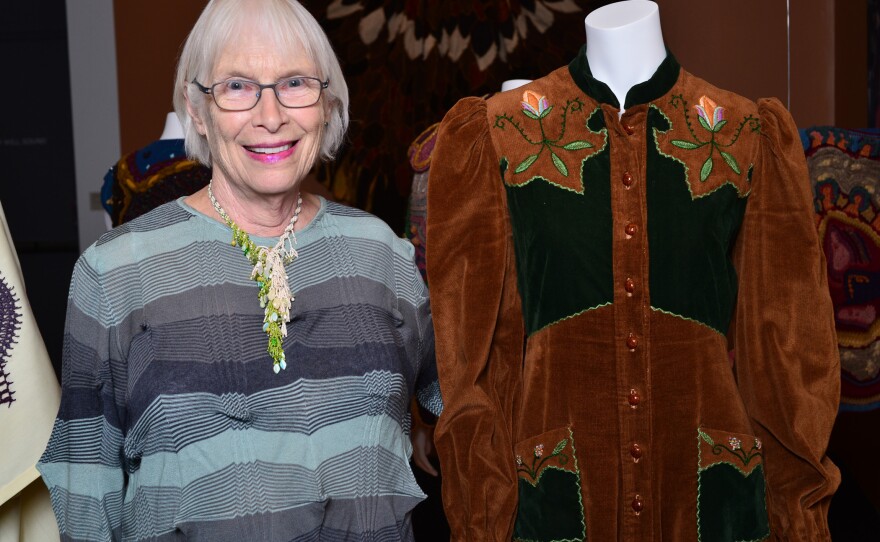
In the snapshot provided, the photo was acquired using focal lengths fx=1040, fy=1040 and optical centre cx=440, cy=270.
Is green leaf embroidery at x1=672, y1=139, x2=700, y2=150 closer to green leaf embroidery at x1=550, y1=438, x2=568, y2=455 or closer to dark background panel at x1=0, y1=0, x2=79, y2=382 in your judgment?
green leaf embroidery at x1=550, y1=438, x2=568, y2=455

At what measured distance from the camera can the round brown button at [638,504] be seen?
1622 millimetres

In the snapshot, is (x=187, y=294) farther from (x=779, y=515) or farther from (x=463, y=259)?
(x=779, y=515)

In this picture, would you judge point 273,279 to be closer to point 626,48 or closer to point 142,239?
point 142,239

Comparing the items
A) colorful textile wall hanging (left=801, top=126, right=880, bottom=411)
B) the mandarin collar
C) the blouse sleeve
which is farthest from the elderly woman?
colorful textile wall hanging (left=801, top=126, right=880, bottom=411)

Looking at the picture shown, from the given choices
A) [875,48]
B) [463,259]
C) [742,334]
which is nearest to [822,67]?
[875,48]

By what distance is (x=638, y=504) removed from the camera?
1623 mm

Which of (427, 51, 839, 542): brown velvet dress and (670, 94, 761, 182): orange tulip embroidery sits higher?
(670, 94, 761, 182): orange tulip embroidery

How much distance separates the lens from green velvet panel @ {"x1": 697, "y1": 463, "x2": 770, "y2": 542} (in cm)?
163

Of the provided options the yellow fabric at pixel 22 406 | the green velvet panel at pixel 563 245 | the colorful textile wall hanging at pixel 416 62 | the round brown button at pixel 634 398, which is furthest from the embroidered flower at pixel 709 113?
the colorful textile wall hanging at pixel 416 62

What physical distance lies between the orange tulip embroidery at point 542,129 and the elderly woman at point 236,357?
33cm

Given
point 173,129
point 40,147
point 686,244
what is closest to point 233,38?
point 686,244

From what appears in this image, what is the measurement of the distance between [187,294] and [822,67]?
8.05 feet

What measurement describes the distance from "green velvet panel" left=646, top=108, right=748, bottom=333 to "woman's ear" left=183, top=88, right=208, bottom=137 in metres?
0.70

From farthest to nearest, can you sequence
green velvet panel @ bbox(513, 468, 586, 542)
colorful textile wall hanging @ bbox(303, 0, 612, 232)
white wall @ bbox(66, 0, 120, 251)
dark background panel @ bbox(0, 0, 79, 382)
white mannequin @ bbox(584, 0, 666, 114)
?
1. dark background panel @ bbox(0, 0, 79, 382)
2. white wall @ bbox(66, 0, 120, 251)
3. colorful textile wall hanging @ bbox(303, 0, 612, 232)
4. white mannequin @ bbox(584, 0, 666, 114)
5. green velvet panel @ bbox(513, 468, 586, 542)
